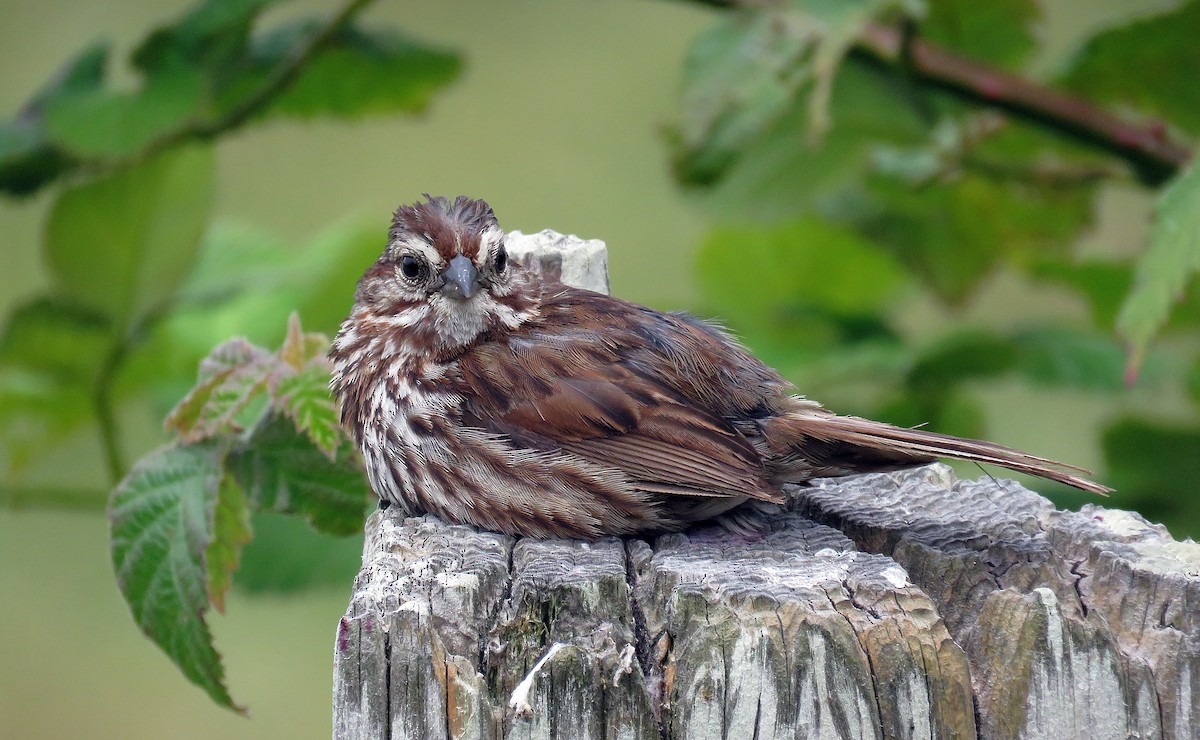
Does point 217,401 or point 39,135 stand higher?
point 39,135

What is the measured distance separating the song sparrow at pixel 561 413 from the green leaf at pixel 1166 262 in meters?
0.56

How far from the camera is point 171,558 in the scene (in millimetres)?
3010

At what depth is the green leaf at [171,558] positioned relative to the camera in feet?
9.75

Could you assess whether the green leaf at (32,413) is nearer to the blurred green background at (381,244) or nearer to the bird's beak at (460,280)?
the blurred green background at (381,244)

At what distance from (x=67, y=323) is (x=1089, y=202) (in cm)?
341

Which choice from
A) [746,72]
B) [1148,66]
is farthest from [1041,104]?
[746,72]

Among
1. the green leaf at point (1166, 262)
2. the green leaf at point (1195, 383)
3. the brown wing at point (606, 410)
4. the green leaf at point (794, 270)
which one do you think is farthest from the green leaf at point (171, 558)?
the green leaf at point (1195, 383)

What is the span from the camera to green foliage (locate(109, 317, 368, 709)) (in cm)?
298

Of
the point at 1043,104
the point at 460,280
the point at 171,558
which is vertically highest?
the point at 1043,104

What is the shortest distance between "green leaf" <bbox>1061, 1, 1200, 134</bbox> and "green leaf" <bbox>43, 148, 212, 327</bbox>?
265 cm

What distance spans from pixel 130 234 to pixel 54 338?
382 millimetres

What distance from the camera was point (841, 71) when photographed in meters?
4.47

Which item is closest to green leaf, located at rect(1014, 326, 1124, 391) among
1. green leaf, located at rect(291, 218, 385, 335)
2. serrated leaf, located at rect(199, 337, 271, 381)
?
green leaf, located at rect(291, 218, 385, 335)

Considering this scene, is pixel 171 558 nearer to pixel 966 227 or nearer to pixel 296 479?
pixel 296 479
